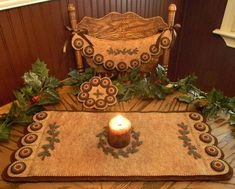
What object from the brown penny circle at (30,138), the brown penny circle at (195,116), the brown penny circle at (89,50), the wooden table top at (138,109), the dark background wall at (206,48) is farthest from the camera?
the dark background wall at (206,48)

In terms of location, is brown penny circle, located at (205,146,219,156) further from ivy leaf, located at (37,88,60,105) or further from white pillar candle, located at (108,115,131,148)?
ivy leaf, located at (37,88,60,105)

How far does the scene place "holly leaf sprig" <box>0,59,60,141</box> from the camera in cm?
88

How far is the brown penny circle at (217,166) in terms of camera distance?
2.27ft

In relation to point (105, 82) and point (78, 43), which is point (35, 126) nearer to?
point (105, 82)

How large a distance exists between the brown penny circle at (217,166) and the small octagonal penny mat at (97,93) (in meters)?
0.43

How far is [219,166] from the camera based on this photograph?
70cm

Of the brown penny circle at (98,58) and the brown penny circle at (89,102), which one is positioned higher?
the brown penny circle at (98,58)

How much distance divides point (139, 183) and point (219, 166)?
10.0 inches

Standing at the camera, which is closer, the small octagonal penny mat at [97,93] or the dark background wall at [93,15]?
the small octagonal penny mat at [97,93]

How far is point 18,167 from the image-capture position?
2.30ft

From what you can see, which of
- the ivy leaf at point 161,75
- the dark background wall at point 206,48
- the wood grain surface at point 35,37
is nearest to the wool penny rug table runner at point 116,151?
the ivy leaf at point 161,75

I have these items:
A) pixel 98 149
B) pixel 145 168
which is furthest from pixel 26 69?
pixel 145 168

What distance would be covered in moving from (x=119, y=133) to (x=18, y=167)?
0.33m

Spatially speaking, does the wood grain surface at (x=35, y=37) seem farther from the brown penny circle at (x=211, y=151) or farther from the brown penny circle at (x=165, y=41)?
the brown penny circle at (x=211, y=151)
